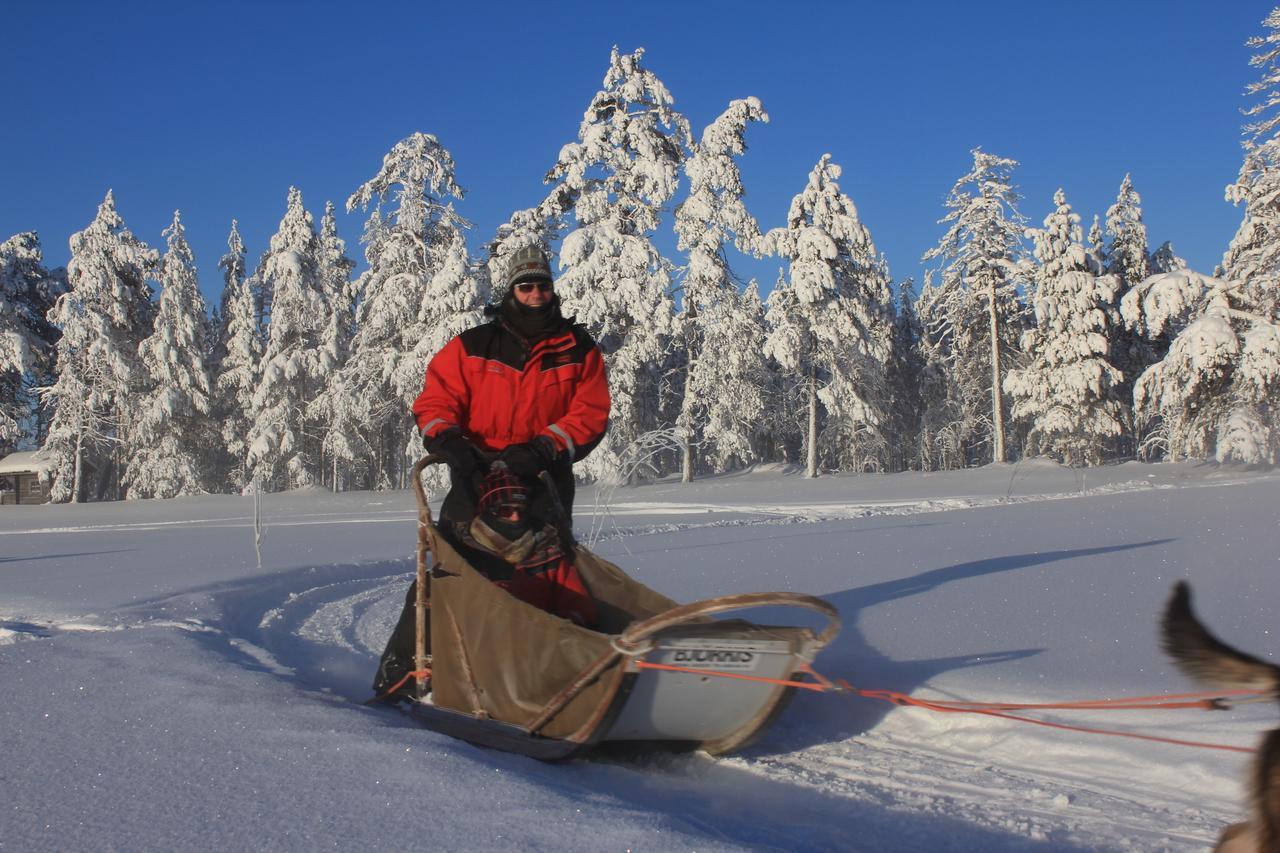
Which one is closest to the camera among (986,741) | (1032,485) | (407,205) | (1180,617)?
(1180,617)

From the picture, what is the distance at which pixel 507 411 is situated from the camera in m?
4.41

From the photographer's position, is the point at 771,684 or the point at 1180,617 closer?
the point at 1180,617

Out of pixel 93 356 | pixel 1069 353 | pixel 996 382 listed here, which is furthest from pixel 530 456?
pixel 93 356

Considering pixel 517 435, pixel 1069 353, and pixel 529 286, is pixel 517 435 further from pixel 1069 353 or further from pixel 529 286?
pixel 1069 353

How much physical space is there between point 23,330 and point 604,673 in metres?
39.7

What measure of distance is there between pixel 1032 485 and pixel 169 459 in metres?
31.5

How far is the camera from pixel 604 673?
3.13m

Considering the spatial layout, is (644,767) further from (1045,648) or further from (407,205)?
(407,205)

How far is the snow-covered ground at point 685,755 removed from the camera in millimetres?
2334

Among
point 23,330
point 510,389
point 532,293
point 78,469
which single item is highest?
point 23,330

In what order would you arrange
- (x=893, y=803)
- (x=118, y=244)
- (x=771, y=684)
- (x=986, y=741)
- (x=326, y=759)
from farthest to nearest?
(x=118, y=244) → (x=986, y=741) → (x=771, y=684) → (x=893, y=803) → (x=326, y=759)

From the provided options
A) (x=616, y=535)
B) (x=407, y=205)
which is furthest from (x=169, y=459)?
(x=616, y=535)

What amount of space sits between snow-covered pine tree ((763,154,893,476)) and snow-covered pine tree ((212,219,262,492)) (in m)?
21.7

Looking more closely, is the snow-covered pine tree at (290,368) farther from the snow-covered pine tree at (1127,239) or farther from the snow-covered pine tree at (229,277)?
the snow-covered pine tree at (1127,239)
